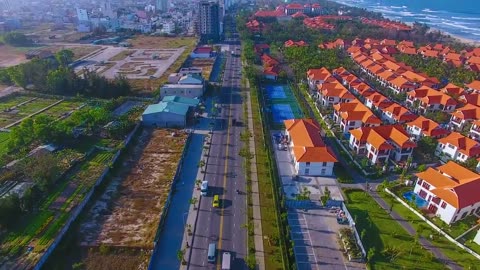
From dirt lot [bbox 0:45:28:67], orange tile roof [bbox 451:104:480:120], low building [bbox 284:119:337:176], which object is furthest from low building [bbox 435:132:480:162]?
dirt lot [bbox 0:45:28:67]

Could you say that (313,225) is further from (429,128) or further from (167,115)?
(167,115)

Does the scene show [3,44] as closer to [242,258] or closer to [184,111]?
[184,111]

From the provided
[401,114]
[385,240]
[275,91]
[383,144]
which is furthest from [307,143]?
[275,91]

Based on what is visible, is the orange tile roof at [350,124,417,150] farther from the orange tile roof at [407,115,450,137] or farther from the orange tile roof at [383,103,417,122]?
the orange tile roof at [383,103,417,122]

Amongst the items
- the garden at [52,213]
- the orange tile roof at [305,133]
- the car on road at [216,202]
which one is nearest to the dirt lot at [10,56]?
the garden at [52,213]

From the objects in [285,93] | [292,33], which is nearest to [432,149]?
[285,93]
